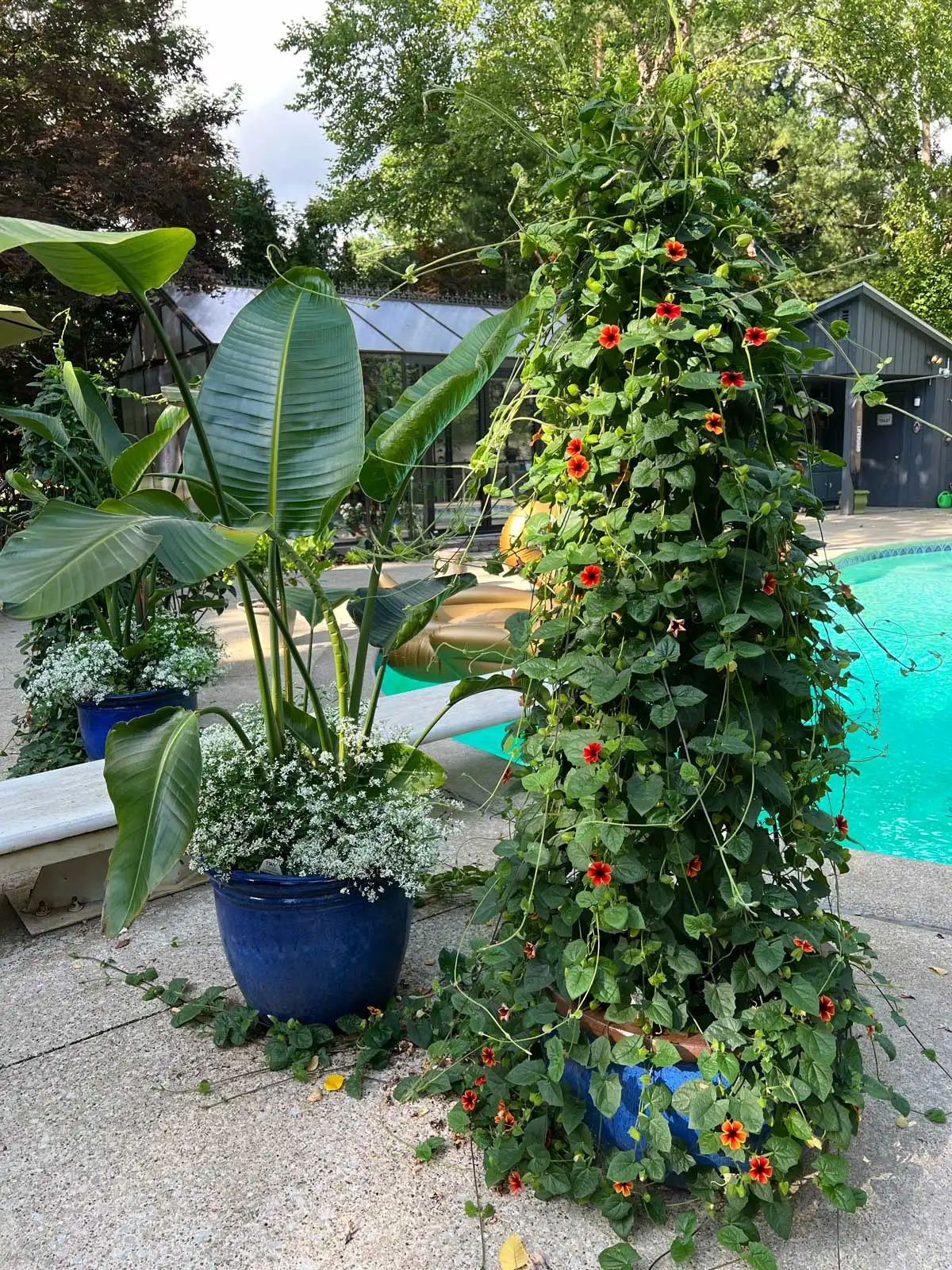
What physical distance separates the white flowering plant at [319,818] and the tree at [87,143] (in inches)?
376

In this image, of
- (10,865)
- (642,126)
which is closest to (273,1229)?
(10,865)

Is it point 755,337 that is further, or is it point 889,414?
point 889,414

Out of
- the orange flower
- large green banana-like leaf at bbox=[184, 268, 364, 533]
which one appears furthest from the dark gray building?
the orange flower

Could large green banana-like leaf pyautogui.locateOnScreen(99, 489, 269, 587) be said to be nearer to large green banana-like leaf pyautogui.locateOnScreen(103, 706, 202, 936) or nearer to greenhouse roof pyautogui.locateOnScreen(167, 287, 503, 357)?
large green banana-like leaf pyautogui.locateOnScreen(103, 706, 202, 936)

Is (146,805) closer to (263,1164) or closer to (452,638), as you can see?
(263,1164)

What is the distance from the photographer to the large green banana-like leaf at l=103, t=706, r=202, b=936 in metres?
1.65

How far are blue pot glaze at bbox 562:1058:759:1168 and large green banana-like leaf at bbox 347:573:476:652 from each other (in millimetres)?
1046

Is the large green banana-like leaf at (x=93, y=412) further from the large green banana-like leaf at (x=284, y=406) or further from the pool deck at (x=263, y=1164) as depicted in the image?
the pool deck at (x=263, y=1164)

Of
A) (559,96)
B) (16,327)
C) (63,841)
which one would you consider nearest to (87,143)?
(559,96)

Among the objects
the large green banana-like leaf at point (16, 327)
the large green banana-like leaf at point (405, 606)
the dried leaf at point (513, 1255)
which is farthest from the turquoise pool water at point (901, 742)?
the large green banana-like leaf at point (16, 327)

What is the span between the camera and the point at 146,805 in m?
1.77

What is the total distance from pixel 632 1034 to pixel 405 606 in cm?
124

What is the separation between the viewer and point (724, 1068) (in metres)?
1.48

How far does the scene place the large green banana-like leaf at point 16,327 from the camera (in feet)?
10.3
